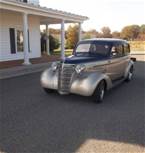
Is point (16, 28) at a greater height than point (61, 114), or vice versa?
point (16, 28)

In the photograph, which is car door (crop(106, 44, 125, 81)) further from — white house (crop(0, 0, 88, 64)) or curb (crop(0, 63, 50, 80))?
white house (crop(0, 0, 88, 64))

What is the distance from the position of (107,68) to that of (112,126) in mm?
2728

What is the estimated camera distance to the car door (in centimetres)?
730

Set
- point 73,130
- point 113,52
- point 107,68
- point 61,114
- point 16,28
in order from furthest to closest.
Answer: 1. point 16,28
2. point 113,52
3. point 107,68
4. point 61,114
5. point 73,130

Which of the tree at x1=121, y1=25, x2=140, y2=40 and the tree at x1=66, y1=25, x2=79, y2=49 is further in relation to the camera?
the tree at x1=121, y1=25, x2=140, y2=40

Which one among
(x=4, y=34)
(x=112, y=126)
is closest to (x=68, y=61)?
(x=112, y=126)

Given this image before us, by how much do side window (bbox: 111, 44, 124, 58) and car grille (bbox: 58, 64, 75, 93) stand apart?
1.97 metres

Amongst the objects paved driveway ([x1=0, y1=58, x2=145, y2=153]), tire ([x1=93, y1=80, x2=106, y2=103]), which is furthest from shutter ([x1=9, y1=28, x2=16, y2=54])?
tire ([x1=93, y1=80, x2=106, y2=103])

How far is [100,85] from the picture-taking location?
6375 mm

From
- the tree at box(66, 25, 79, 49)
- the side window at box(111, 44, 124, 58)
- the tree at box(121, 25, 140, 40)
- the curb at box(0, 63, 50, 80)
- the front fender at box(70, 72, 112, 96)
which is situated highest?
the tree at box(121, 25, 140, 40)

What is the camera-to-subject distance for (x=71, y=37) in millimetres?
38188

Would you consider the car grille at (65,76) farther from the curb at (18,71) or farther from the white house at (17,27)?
the white house at (17,27)

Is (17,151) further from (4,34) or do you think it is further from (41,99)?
(4,34)

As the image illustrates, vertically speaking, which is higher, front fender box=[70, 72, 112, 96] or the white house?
the white house
